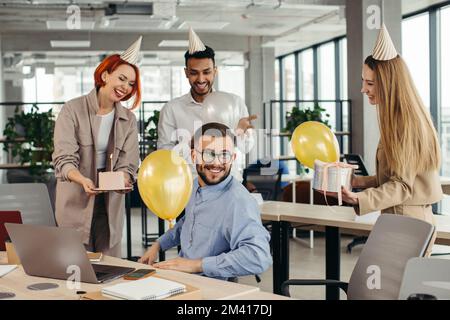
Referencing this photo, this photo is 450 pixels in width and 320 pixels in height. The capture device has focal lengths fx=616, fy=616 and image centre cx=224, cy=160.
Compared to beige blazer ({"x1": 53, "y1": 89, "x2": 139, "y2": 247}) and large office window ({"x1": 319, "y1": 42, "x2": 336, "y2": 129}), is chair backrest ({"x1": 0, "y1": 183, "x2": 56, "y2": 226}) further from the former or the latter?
large office window ({"x1": 319, "y1": 42, "x2": 336, "y2": 129})

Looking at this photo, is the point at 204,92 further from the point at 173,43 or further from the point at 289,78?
the point at 289,78

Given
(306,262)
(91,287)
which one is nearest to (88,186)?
(91,287)

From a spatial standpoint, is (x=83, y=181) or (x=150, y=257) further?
(x=83, y=181)

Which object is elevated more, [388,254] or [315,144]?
[315,144]

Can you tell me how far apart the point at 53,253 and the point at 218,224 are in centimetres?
64

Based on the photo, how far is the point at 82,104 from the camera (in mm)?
2990

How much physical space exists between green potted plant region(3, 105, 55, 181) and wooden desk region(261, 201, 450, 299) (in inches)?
116

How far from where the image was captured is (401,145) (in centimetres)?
243

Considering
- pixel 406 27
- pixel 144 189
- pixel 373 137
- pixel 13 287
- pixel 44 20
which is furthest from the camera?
pixel 44 20

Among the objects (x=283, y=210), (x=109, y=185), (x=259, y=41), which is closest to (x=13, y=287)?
(x=109, y=185)

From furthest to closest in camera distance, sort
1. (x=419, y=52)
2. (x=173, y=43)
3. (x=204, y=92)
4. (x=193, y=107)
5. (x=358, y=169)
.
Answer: (x=173, y=43) < (x=419, y=52) < (x=358, y=169) < (x=193, y=107) < (x=204, y=92)

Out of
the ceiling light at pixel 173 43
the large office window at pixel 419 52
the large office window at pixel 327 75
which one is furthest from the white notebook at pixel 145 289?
the ceiling light at pixel 173 43
